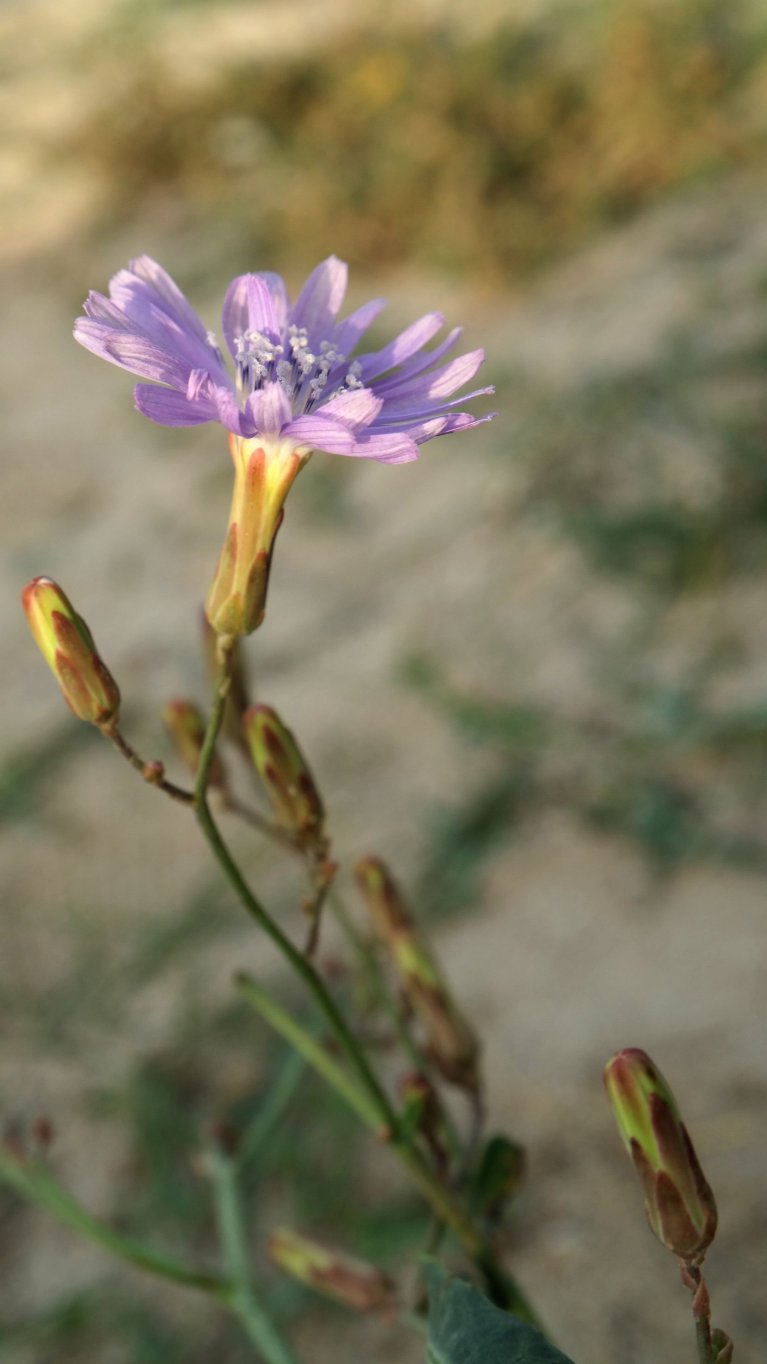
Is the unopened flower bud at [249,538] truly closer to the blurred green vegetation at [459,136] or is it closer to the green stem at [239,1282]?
the green stem at [239,1282]

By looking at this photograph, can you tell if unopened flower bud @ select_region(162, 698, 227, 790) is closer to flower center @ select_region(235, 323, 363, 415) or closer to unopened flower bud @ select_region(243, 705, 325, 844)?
Result: unopened flower bud @ select_region(243, 705, 325, 844)

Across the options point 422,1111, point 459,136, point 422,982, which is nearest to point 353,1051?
point 422,1111

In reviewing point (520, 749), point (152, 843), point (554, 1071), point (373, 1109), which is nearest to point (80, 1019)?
point (152, 843)

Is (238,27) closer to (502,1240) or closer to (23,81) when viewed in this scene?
(23,81)

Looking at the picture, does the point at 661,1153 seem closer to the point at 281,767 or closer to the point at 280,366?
the point at 281,767

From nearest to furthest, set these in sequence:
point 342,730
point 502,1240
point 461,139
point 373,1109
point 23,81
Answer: point 373,1109
point 502,1240
point 342,730
point 461,139
point 23,81

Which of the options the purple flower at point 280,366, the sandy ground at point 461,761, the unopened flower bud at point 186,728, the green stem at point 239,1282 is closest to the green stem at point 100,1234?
the green stem at point 239,1282

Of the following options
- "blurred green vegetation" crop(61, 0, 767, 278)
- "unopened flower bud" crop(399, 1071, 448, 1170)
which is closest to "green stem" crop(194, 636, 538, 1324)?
"unopened flower bud" crop(399, 1071, 448, 1170)
